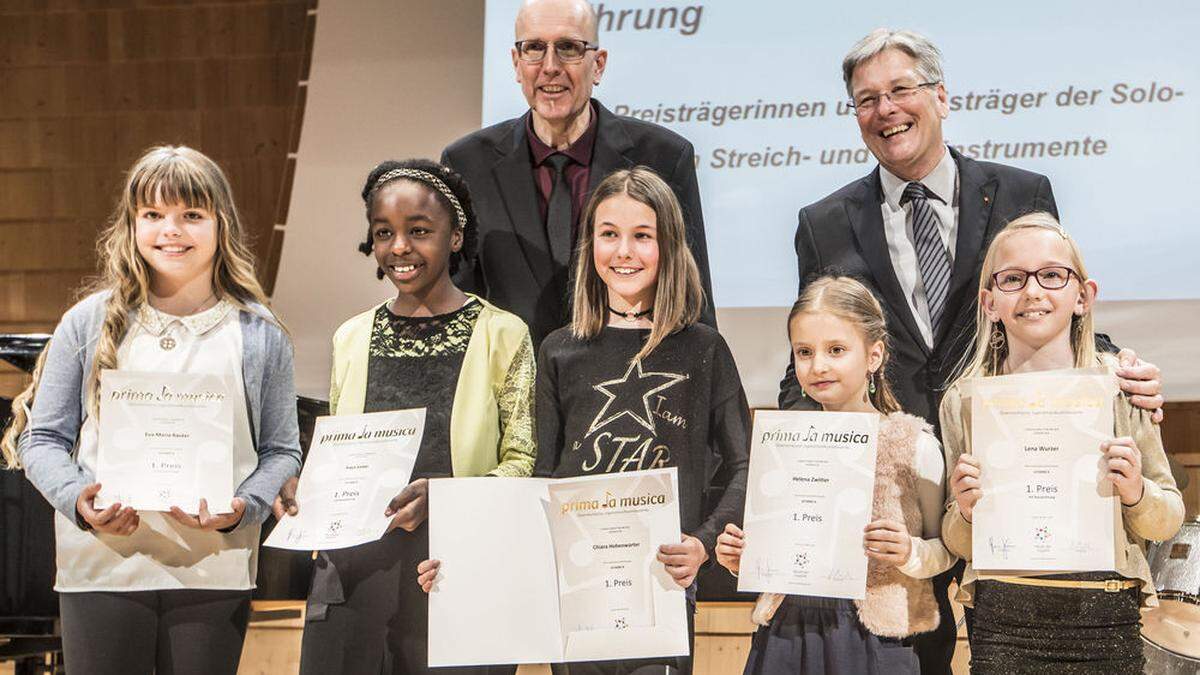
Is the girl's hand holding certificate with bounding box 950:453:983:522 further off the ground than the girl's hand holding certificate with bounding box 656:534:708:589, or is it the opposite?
the girl's hand holding certificate with bounding box 950:453:983:522

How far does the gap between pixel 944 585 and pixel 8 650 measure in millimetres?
2609

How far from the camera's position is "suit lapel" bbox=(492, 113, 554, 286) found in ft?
10.3

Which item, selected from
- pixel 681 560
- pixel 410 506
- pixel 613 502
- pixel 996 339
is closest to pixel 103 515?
pixel 410 506

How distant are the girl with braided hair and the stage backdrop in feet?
6.55

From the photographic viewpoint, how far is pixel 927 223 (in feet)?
10.0

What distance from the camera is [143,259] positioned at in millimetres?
2703

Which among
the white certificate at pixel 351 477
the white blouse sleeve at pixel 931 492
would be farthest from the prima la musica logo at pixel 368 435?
the white blouse sleeve at pixel 931 492

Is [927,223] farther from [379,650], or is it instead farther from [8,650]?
[8,650]

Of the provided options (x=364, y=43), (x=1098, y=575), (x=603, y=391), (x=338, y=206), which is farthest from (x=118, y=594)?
(x=364, y=43)

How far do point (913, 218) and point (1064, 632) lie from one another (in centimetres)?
111

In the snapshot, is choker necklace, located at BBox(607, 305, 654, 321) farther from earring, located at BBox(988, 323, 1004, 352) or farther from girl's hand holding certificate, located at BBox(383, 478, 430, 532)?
earring, located at BBox(988, 323, 1004, 352)

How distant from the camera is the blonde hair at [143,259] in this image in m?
2.63

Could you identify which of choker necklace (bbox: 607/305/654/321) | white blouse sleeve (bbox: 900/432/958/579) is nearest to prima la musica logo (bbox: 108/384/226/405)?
choker necklace (bbox: 607/305/654/321)
